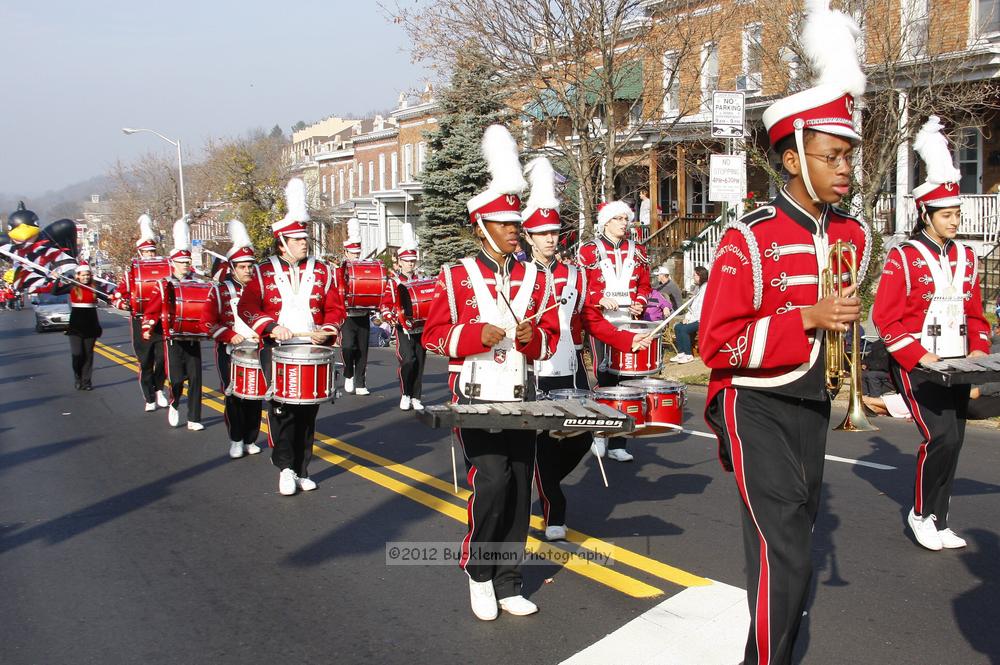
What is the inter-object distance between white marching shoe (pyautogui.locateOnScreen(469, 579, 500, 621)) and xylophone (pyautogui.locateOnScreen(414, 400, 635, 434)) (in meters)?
1.13

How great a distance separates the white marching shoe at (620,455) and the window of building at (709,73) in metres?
11.2

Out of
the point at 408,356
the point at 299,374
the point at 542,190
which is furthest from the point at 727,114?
the point at 299,374

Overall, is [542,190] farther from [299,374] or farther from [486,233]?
[299,374]

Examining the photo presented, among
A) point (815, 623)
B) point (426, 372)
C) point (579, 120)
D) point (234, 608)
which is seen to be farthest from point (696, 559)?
point (579, 120)

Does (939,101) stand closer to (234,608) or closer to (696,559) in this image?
(696,559)

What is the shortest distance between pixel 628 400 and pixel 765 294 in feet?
9.26

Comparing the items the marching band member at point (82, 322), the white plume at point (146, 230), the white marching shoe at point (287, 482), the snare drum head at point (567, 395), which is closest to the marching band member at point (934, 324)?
the snare drum head at point (567, 395)

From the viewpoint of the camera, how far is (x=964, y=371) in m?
5.47

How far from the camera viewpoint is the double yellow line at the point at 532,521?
579cm

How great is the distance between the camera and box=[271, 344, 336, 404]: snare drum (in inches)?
310

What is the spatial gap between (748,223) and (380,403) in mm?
10122

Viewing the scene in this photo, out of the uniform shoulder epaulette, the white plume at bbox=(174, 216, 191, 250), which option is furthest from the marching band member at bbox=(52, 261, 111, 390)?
the uniform shoulder epaulette

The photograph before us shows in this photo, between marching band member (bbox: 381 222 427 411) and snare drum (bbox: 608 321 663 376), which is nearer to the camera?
snare drum (bbox: 608 321 663 376)

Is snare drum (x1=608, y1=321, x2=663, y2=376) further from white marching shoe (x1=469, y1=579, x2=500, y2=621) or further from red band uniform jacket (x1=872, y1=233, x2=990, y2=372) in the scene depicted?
white marching shoe (x1=469, y1=579, x2=500, y2=621)
